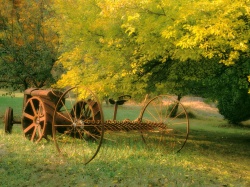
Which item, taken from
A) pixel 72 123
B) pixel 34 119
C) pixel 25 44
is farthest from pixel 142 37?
pixel 25 44

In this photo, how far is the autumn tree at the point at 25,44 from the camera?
1777cm

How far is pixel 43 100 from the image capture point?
9922 mm

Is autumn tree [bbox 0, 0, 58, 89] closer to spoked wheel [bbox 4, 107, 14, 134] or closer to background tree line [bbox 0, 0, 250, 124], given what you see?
background tree line [bbox 0, 0, 250, 124]

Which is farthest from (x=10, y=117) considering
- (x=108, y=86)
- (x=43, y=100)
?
(x=108, y=86)

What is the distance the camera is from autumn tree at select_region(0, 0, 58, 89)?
1777cm

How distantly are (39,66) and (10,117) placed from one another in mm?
6070

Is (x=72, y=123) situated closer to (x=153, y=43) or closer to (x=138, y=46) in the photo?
(x=153, y=43)

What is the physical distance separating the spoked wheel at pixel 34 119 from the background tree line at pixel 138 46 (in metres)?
1.60

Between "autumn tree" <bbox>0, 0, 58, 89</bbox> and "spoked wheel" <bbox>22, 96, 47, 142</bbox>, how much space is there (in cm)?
666

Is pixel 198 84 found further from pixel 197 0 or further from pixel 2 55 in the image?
pixel 2 55

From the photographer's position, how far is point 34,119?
10.6 m

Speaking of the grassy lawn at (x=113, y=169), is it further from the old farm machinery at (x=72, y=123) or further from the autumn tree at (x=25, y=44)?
the autumn tree at (x=25, y=44)

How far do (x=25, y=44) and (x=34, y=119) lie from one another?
325 inches

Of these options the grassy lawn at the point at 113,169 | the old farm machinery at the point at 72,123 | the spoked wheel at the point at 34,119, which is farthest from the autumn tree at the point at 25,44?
the grassy lawn at the point at 113,169
